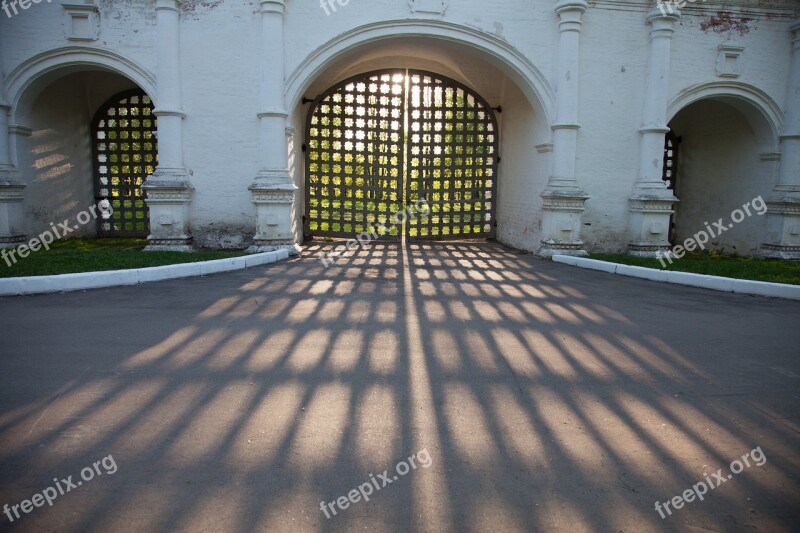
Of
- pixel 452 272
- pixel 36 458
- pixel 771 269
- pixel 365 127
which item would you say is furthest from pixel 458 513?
pixel 365 127

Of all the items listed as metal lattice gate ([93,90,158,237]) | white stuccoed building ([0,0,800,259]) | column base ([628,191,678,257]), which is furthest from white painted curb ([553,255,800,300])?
metal lattice gate ([93,90,158,237])

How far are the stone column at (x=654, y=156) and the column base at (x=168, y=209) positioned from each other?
7435 millimetres

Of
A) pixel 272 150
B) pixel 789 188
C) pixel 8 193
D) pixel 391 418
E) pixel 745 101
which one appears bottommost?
pixel 391 418

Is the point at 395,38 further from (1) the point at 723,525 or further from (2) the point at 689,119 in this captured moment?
(1) the point at 723,525

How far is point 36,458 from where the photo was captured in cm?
206

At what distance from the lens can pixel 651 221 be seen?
28.2 feet

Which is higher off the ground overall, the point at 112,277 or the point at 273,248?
the point at 273,248

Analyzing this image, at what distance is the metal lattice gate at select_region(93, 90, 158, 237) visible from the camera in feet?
33.4

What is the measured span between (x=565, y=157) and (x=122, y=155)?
852 centimetres

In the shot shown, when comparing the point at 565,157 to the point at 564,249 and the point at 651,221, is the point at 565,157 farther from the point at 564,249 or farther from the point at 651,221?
the point at 651,221

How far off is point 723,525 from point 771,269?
665 centimetres

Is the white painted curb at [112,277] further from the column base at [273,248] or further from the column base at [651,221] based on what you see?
the column base at [651,221]

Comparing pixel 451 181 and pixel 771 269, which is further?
pixel 451 181

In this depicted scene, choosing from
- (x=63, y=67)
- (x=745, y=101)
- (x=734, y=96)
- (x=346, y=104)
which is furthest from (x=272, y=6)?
(x=745, y=101)
